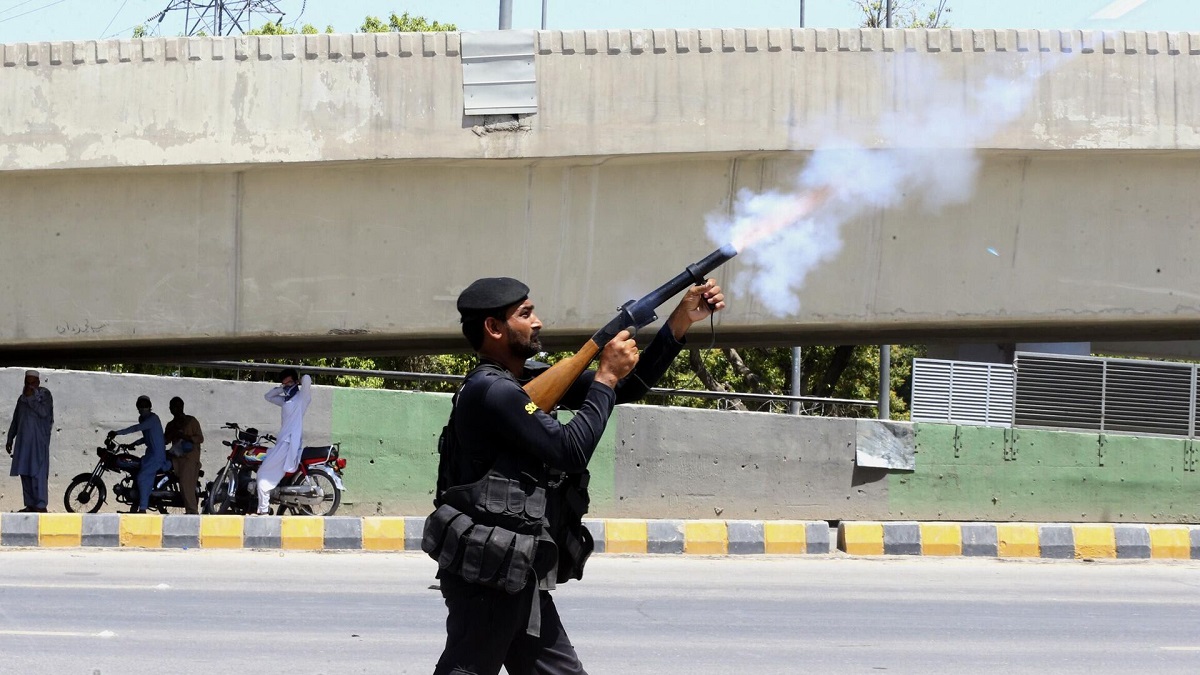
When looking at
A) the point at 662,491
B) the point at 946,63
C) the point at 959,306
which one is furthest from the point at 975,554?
the point at 946,63

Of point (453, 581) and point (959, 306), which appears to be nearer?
point (453, 581)

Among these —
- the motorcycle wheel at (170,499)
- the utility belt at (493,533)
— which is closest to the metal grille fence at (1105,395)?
the motorcycle wheel at (170,499)

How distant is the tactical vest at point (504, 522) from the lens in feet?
13.6

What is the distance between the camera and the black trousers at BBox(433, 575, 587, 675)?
4.20m

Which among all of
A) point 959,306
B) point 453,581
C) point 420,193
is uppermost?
point 420,193

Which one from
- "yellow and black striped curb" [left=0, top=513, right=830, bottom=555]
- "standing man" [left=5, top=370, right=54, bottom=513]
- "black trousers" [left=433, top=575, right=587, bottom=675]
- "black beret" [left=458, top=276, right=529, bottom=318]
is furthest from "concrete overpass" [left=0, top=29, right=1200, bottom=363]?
"black trousers" [left=433, top=575, right=587, bottom=675]

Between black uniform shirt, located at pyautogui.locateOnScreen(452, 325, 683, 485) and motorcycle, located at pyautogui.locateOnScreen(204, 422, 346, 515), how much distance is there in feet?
35.6

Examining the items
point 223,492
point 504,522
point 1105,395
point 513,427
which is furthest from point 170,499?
point 513,427

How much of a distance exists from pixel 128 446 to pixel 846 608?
27.0 feet

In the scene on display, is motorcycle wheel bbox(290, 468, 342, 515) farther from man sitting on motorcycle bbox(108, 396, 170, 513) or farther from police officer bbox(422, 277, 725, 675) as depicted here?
police officer bbox(422, 277, 725, 675)

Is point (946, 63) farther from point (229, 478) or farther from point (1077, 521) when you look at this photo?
point (229, 478)

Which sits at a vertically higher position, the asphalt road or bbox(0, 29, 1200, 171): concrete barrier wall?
bbox(0, 29, 1200, 171): concrete barrier wall

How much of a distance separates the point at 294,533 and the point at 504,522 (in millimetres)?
9604

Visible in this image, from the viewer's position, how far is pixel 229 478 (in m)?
14.9
